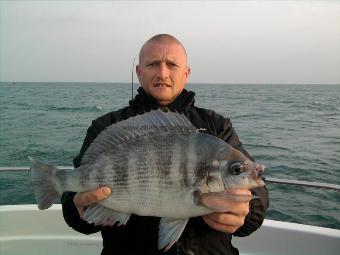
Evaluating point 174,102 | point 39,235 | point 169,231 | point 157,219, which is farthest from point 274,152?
point 169,231

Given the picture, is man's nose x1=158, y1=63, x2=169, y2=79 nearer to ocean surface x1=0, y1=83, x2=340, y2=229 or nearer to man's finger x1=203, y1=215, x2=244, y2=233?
man's finger x1=203, y1=215, x2=244, y2=233

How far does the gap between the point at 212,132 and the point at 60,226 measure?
8.97ft

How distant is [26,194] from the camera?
1035cm

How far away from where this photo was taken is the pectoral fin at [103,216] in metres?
2.24

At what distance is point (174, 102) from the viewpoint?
283 cm

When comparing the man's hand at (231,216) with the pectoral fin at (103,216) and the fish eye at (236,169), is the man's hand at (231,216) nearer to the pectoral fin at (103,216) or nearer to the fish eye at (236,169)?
the fish eye at (236,169)

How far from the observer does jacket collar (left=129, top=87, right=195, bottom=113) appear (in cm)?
278

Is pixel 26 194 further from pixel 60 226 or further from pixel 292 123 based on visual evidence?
pixel 292 123

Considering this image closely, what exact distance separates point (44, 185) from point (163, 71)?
115 centimetres

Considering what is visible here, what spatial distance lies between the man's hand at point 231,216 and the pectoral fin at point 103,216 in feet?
1.70

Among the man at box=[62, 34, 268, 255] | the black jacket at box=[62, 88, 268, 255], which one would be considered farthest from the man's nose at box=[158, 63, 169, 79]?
the black jacket at box=[62, 88, 268, 255]

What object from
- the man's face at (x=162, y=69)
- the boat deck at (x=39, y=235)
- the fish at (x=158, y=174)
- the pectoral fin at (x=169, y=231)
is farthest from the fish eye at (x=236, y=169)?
the boat deck at (x=39, y=235)

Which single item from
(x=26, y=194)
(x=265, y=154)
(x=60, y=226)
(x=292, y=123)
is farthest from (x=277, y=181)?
(x=292, y=123)

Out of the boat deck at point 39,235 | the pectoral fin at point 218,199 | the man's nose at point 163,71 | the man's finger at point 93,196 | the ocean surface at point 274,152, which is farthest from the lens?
the ocean surface at point 274,152
